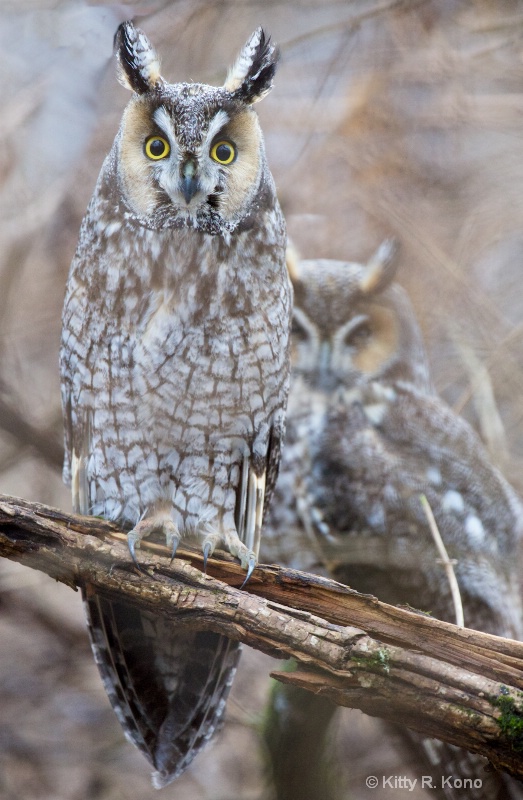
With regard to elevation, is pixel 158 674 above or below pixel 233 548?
below

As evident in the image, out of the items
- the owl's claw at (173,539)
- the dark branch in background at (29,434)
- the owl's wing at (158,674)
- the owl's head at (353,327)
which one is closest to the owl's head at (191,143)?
the owl's wing at (158,674)

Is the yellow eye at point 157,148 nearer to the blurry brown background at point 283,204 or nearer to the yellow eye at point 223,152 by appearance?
the yellow eye at point 223,152

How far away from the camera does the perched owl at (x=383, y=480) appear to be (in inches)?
96.9

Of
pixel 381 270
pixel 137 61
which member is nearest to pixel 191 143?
pixel 137 61

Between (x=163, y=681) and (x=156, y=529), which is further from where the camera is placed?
(x=163, y=681)

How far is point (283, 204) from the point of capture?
3.24 meters

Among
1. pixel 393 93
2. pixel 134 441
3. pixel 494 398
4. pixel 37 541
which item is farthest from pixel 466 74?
pixel 37 541

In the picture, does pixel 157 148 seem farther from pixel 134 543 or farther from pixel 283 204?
pixel 283 204

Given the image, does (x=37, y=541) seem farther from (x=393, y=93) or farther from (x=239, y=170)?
(x=393, y=93)

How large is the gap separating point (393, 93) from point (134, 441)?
2.41 metres

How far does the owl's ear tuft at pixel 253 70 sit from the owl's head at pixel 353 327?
3.46 feet

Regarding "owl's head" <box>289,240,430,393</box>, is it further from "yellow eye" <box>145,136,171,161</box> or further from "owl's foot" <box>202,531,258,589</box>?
"yellow eye" <box>145,136,171,161</box>

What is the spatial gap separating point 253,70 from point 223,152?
0.71ft

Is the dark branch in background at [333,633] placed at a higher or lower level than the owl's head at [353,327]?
lower
